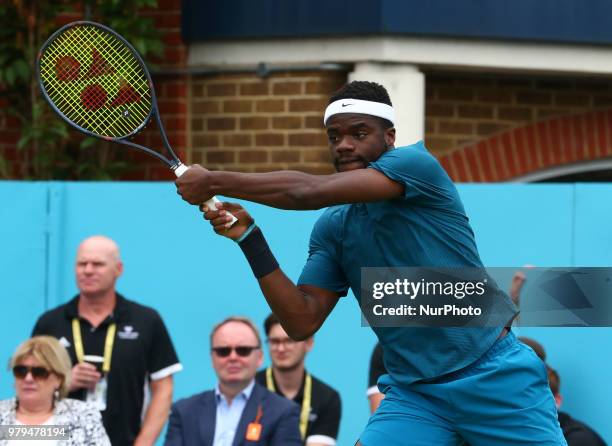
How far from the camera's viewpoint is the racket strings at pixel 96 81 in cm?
561

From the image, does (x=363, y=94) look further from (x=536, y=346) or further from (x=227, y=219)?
(x=536, y=346)

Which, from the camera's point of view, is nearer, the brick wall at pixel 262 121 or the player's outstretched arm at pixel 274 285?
the player's outstretched arm at pixel 274 285

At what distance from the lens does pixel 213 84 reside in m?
9.84

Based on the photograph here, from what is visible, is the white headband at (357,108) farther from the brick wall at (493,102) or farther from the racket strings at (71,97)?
the brick wall at (493,102)

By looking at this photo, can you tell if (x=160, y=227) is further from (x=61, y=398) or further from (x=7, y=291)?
(x=61, y=398)

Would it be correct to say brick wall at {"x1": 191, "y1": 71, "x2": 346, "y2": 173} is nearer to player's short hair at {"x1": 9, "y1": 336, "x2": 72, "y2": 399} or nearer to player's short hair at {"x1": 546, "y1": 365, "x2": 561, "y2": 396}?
player's short hair at {"x1": 546, "y1": 365, "x2": 561, "y2": 396}

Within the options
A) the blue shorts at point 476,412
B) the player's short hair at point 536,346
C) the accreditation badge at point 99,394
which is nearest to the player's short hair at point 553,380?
the player's short hair at point 536,346

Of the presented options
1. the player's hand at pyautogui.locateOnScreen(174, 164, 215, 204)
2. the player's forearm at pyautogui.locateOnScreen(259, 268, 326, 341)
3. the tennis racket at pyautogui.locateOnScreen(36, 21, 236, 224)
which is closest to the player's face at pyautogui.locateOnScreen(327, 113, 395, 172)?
the player's forearm at pyautogui.locateOnScreen(259, 268, 326, 341)

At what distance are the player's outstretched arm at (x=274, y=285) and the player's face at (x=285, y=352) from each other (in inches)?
96.6

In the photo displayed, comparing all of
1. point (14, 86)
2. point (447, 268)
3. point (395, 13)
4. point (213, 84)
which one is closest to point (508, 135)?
point (395, 13)

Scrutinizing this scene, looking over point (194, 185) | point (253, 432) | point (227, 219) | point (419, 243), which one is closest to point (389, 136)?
point (419, 243)

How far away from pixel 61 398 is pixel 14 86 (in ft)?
10.8

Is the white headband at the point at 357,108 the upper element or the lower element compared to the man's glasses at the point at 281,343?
upper

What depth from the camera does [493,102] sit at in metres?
9.95
